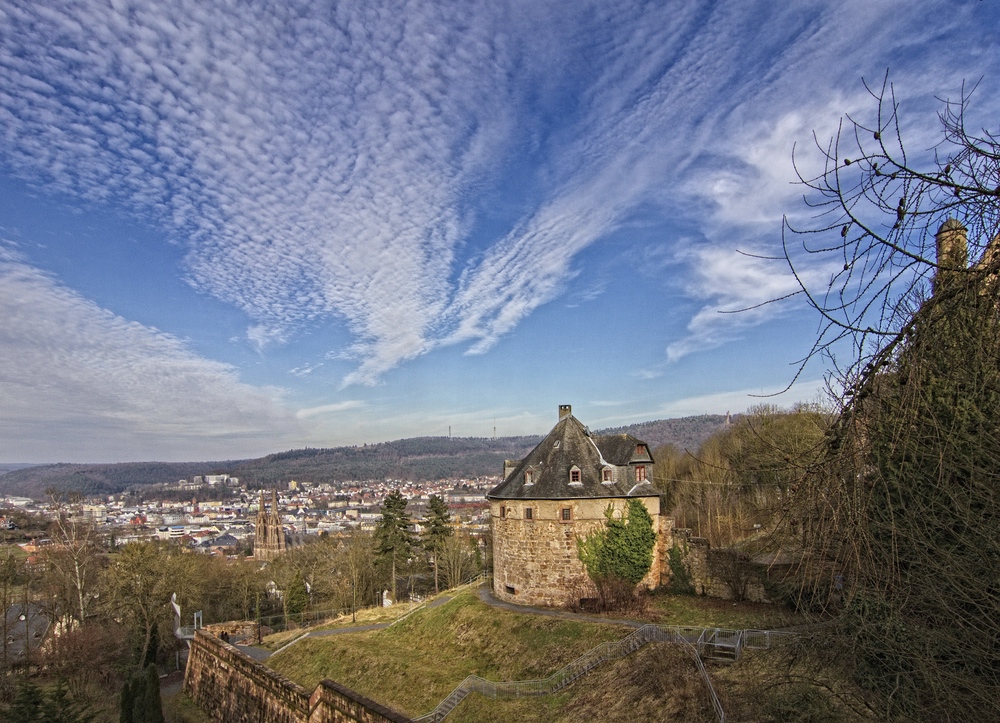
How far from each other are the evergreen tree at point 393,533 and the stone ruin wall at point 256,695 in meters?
18.7

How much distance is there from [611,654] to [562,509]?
723 centimetres

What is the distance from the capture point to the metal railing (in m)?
14.0

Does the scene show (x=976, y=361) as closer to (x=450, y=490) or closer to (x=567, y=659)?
(x=567, y=659)

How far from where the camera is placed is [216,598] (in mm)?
Answer: 41031

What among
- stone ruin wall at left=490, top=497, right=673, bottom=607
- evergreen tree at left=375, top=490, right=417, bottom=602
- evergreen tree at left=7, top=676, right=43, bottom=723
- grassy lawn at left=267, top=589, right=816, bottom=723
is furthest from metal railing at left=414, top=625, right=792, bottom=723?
evergreen tree at left=375, top=490, right=417, bottom=602

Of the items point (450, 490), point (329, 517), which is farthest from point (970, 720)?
point (450, 490)

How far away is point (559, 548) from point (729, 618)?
658cm

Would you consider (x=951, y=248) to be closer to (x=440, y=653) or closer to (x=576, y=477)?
(x=576, y=477)

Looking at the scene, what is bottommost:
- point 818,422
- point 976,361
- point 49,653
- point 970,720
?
point 49,653

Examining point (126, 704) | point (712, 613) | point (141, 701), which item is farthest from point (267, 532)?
point (712, 613)

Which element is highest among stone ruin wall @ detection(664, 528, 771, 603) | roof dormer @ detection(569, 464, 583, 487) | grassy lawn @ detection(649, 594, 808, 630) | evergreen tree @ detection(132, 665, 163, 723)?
roof dormer @ detection(569, 464, 583, 487)

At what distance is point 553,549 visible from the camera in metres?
22.5

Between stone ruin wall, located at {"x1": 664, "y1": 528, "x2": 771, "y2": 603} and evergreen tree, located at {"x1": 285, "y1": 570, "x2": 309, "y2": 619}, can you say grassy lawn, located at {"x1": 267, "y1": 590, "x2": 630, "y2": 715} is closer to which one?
stone ruin wall, located at {"x1": 664, "y1": 528, "x2": 771, "y2": 603}

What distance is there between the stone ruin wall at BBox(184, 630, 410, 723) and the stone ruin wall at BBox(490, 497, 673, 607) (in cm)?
1055
